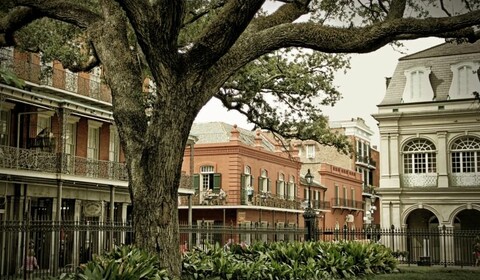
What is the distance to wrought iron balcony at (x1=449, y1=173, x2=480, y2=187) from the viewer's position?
1348 inches

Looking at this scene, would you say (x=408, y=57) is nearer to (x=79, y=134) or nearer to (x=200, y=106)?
(x=79, y=134)

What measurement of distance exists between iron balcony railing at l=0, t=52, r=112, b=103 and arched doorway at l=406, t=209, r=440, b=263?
559 inches

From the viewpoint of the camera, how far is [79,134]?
28266mm

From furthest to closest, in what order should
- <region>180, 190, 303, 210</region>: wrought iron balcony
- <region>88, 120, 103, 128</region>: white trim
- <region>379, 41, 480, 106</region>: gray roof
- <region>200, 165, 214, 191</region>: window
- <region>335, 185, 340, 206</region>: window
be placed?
<region>335, 185, 340, 206</region>: window < <region>200, 165, 214, 191</region>: window < <region>180, 190, 303, 210</region>: wrought iron balcony < <region>379, 41, 480, 106</region>: gray roof < <region>88, 120, 103, 128</region>: white trim

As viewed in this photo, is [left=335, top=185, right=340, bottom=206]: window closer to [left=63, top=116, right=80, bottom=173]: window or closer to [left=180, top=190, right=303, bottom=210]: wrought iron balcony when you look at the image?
[left=180, top=190, right=303, bottom=210]: wrought iron balcony

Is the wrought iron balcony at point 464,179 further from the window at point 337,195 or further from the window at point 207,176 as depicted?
the window at point 337,195

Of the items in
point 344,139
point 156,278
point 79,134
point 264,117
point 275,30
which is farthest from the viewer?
→ point 79,134

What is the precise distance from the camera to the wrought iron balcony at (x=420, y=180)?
3525 centimetres

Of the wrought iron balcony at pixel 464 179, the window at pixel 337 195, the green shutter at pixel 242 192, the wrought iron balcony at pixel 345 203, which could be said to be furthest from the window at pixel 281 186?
the wrought iron balcony at pixel 464 179

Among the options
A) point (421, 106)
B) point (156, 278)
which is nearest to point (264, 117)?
point (156, 278)

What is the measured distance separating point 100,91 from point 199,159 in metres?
15.4

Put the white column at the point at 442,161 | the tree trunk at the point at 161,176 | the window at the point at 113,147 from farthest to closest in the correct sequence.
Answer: the white column at the point at 442,161, the window at the point at 113,147, the tree trunk at the point at 161,176

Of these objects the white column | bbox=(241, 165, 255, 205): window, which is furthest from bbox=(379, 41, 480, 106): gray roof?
bbox=(241, 165, 255, 205): window

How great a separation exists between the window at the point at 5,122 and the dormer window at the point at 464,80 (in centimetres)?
2193
